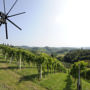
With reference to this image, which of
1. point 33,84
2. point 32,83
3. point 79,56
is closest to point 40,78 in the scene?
point 32,83

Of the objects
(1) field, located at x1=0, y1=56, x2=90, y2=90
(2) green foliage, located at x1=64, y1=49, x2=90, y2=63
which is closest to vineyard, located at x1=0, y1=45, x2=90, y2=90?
(1) field, located at x1=0, y1=56, x2=90, y2=90

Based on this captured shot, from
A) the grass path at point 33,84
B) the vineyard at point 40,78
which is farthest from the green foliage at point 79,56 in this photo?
the grass path at point 33,84

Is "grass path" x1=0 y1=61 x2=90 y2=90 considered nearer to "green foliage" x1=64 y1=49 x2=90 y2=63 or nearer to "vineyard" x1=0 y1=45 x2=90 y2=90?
"vineyard" x1=0 y1=45 x2=90 y2=90

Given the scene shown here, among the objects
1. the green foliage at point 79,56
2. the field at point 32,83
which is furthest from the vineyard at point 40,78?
the green foliage at point 79,56

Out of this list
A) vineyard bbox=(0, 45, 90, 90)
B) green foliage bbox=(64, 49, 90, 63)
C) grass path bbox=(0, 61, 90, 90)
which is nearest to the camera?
grass path bbox=(0, 61, 90, 90)

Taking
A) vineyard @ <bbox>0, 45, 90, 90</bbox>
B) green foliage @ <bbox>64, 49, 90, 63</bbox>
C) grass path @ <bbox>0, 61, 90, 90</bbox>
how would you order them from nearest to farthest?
1. grass path @ <bbox>0, 61, 90, 90</bbox>
2. vineyard @ <bbox>0, 45, 90, 90</bbox>
3. green foliage @ <bbox>64, 49, 90, 63</bbox>

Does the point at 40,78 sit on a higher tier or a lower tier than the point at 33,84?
lower

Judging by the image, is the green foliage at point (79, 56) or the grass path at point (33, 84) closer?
the grass path at point (33, 84)

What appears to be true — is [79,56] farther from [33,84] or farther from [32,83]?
[33,84]

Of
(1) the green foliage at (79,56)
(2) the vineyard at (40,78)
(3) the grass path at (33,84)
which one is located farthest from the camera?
(1) the green foliage at (79,56)

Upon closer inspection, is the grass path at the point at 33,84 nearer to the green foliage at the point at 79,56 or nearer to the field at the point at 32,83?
the field at the point at 32,83

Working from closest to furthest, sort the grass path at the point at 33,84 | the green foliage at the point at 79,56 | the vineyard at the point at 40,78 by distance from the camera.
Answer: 1. the grass path at the point at 33,84
2. the vineyard at the point at 40,78
3. the green foliage at the point at 79,56

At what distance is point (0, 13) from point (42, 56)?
27.2 meters

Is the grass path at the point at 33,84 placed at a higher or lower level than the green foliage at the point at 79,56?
higher
